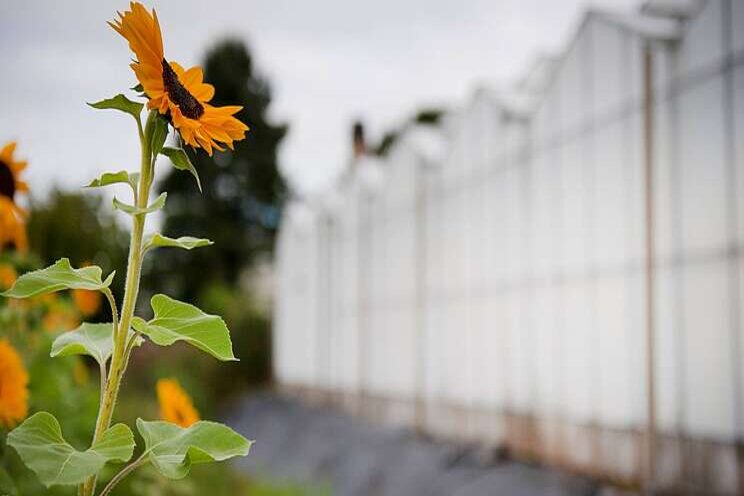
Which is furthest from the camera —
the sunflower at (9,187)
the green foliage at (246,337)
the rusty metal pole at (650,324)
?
the green foliage at (246,337)

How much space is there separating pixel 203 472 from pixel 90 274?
7.48 metres

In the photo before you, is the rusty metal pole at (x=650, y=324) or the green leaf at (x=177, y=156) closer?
the green leaf at (x=177, y=156)

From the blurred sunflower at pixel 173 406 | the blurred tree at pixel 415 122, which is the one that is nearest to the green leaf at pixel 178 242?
the blurred sunflower at pixel 173 406

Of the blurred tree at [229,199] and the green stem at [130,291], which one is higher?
the blurred tree at [229,199]

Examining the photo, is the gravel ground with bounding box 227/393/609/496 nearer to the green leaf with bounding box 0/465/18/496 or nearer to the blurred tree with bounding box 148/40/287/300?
the green leaf with bounding box 0/465/18/496

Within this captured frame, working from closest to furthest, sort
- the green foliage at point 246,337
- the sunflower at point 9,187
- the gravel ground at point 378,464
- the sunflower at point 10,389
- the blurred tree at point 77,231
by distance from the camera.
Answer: the sunflower at point 10,389 → the sunflower at point 9,187 → the blurred tree at point 77,231 → the gravel ground at point 378,464 → the green foliage at point 246,337

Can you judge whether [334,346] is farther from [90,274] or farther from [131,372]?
[90,274]

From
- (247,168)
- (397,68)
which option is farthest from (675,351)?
(247,168)

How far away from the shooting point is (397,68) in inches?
594

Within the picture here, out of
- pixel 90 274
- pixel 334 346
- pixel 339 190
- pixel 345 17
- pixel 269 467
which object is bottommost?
pixel 269 467

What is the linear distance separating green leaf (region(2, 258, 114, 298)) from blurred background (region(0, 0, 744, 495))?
0.19 meters

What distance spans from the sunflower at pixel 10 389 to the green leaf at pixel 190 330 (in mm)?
480

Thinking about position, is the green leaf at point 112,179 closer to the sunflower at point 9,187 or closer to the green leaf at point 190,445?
the green leaf at point 190,445

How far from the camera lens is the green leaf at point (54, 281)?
0.70 meters
